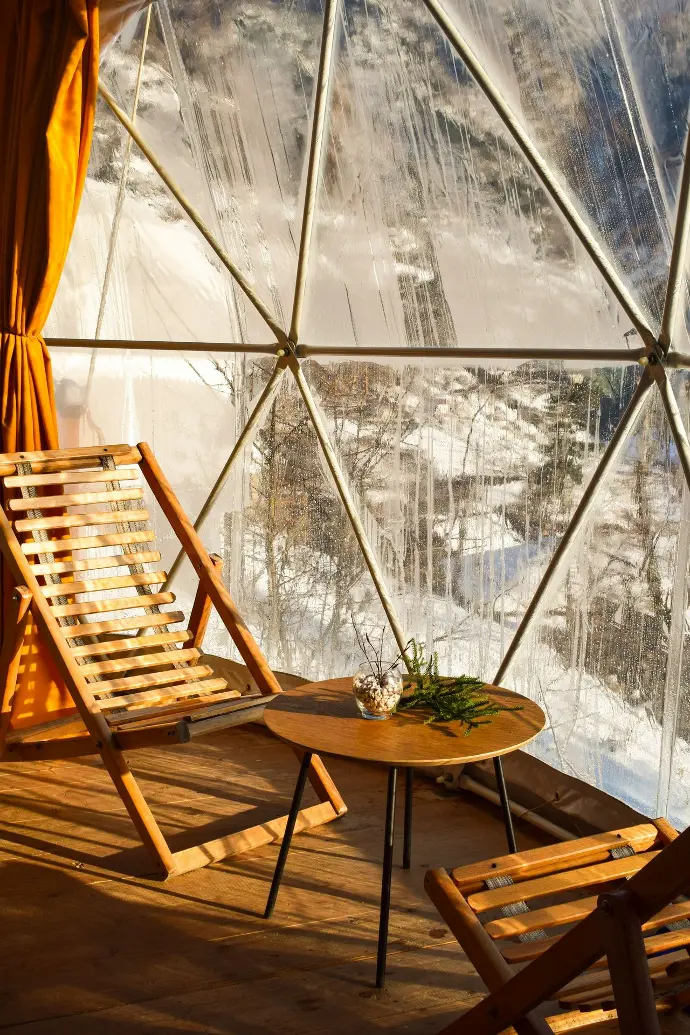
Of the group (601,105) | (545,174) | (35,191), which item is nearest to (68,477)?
(35,191)

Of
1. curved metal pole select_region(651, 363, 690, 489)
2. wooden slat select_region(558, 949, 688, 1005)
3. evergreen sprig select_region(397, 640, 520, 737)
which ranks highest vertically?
curved metal pole select_region(651, 363, 690, 489)

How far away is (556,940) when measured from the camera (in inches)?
87.6

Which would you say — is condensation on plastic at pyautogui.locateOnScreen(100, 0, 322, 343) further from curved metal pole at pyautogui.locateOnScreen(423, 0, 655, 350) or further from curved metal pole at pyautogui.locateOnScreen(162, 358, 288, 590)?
curved metal pole at pyautogui.locateOnScreen(423, 0, 655, 350)

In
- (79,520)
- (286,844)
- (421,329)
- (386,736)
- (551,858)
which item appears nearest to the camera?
(551,858)

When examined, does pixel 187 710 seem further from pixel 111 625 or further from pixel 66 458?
pixel 66 458

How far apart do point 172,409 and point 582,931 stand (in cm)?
362

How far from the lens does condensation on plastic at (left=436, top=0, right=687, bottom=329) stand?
3.12 metres

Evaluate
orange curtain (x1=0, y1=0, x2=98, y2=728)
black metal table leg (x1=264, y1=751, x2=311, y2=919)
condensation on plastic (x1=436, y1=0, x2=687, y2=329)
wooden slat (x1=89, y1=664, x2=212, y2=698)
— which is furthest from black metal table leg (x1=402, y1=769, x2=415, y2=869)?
orange curtain (x1=0, y1=0, x2=98, y2=728)

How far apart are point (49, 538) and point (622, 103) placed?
2.76m

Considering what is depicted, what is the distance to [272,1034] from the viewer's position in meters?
2.56

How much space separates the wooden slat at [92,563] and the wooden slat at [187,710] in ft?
2.01

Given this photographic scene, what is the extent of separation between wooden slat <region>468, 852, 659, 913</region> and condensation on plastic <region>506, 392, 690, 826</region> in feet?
2.64

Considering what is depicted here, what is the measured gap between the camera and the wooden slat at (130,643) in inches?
151

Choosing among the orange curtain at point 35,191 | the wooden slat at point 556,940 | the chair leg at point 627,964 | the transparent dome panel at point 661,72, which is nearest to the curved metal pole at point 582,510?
the transparent dome panel at point 661,72
